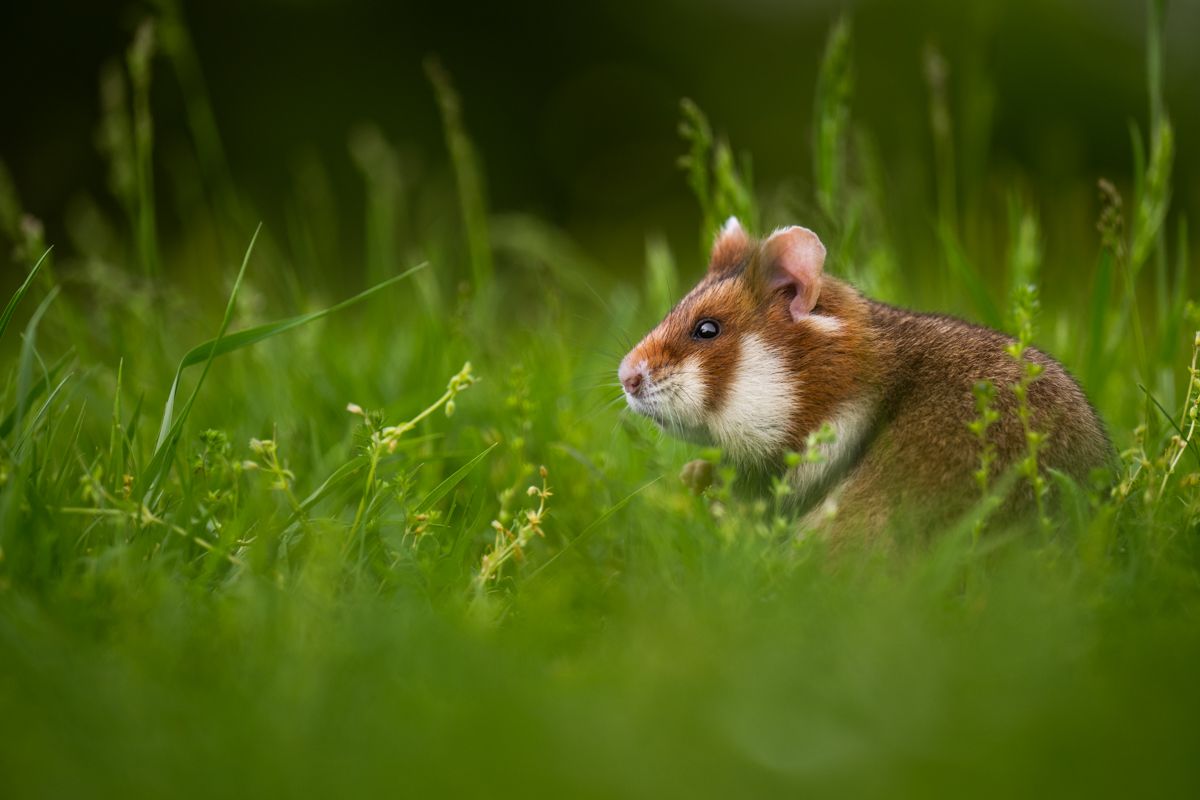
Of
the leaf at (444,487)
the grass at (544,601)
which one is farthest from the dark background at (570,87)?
the leaf at (444,487)

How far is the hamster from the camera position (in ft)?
9.42

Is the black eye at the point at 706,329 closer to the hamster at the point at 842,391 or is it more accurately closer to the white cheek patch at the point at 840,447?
the hamster at the point at 842,391

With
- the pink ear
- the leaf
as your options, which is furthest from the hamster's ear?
the leaf

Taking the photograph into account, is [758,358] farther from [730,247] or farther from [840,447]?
[730,247]

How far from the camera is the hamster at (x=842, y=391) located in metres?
2.87

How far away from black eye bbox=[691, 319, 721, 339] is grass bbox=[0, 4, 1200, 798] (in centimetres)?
38

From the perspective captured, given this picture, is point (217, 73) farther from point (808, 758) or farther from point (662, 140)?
point (808, 758)

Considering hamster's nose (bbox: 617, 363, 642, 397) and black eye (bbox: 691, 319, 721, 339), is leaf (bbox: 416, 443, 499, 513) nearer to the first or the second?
hamster's nose (bbox: 617, 363, 642, 397)

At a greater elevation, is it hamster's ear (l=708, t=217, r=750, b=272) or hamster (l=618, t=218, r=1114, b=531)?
hamster's ear (l=708, t=217, r=750, b=272)

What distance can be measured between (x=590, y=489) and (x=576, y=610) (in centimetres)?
96

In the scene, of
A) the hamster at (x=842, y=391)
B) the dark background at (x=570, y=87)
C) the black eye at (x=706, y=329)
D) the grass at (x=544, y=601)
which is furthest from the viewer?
the dark background at (x=570, y=87)

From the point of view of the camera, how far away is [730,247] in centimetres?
382

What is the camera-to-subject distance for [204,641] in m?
2.29

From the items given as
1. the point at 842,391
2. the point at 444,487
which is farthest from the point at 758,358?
the point at 444,487
